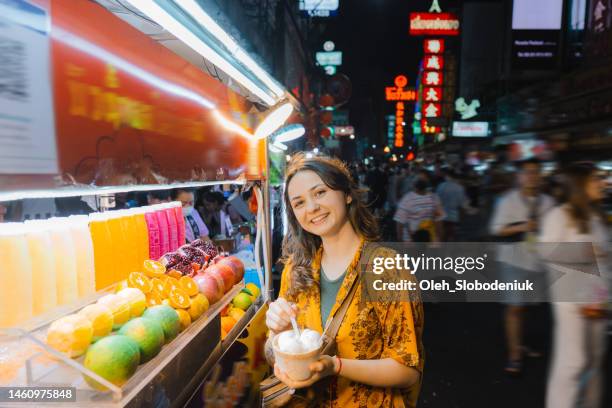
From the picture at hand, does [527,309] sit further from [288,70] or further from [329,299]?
[288,70]

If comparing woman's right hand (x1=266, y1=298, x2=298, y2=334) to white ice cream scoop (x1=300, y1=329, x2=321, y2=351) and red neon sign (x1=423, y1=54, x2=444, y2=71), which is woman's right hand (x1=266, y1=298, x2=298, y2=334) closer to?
white ice cream scoop (x1=300, y1=329, x2=321, y2=351)

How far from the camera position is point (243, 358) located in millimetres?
2859

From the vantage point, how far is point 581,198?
3977 mm

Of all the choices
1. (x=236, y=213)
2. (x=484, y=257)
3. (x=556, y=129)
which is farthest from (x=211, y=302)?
(x=556, y=129)

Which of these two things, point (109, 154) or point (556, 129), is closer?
point (109, 154)

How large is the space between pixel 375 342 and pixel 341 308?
237mm

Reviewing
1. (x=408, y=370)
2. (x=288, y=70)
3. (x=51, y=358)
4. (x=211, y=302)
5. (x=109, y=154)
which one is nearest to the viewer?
(x=51, y=358)

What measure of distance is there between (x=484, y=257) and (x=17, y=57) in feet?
33.4

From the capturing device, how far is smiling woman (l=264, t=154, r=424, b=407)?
1984 millimetres

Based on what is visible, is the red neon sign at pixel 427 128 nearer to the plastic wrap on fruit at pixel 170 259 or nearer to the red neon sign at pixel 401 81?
the red neon sign at pixel 401 81

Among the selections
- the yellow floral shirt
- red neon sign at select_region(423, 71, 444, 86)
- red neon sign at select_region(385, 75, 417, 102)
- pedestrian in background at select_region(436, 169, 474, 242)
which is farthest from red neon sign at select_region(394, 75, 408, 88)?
the yellow floral shirt

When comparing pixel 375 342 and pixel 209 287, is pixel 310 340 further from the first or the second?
pixel 209 287

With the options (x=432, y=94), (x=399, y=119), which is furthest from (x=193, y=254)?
(x=399, y=119)

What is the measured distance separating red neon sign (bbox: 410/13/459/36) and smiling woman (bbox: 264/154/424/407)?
23222mm
